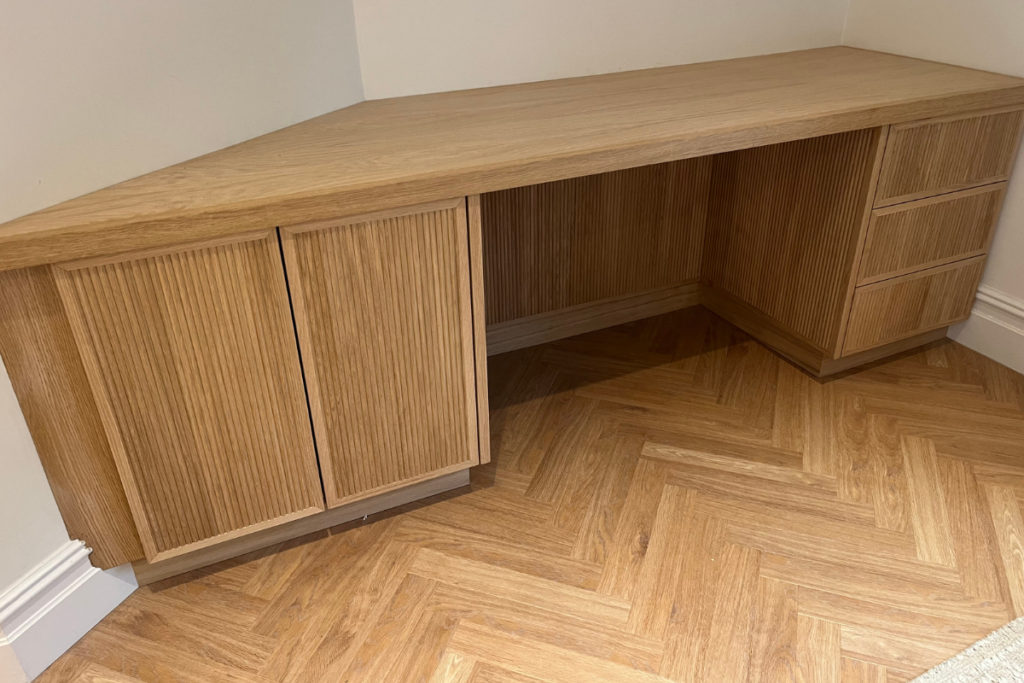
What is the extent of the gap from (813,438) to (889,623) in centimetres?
53

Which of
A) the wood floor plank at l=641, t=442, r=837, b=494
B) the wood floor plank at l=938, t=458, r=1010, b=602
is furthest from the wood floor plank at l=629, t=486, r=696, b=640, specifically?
the wood floor plank at l=938, t=458, r=1010, b=602

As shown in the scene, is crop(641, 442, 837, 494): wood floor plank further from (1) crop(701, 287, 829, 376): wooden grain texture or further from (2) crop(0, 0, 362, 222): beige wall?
(2) crop(0, 0, 362, 222): beige wall

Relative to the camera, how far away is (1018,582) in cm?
137

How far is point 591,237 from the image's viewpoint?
2068 millimetres

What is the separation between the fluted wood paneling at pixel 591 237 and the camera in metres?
A: 1.95

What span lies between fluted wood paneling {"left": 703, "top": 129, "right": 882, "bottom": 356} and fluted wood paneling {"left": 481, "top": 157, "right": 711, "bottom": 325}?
101 millimetres

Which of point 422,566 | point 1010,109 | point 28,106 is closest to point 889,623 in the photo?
point 422,566

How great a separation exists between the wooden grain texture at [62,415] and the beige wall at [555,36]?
0.90m

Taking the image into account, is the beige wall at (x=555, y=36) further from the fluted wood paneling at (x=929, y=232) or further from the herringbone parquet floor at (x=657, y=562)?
the herringbone parquet floor at (x=657, y=562)

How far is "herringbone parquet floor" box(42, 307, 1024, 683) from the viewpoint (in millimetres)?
1261

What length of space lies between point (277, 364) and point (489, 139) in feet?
1.84

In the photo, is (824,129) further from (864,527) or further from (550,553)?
(550,553)

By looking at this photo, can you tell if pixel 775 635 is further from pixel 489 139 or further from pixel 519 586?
pixel 489 139

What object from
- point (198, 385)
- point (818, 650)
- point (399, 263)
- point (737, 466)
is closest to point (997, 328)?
point (737, 466)
